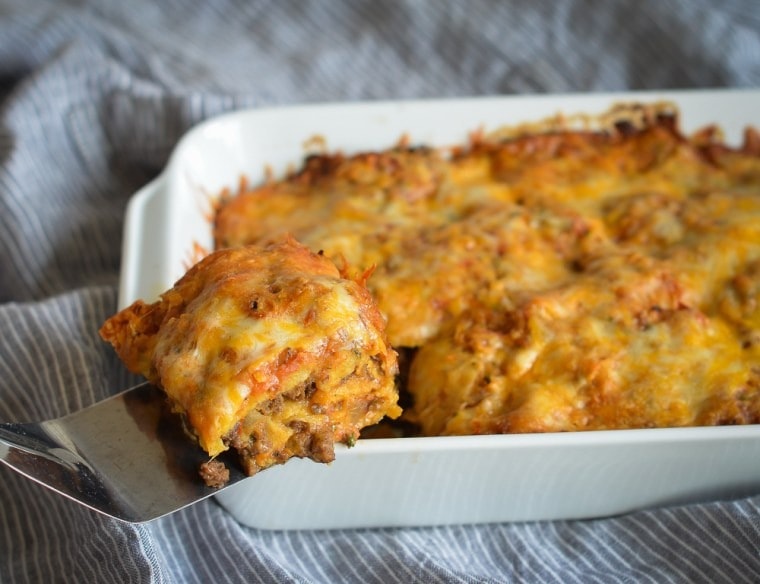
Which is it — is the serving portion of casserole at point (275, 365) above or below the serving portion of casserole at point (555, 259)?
above

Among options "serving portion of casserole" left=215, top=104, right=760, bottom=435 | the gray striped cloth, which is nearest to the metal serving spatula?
the gray striped cloth

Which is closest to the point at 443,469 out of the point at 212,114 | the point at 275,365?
the point at 275,365

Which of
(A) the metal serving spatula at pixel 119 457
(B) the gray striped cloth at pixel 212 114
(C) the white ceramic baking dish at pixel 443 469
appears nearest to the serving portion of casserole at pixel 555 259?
(C) the white ceramic baking dish at pixel 443 469

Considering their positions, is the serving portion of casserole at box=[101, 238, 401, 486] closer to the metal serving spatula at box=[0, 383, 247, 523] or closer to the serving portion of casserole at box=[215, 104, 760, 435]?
the metal serving spatula at box=[0, 383, 247, 523]

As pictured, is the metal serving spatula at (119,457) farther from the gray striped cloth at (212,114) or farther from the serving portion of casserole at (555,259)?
the serving portion of casserole at (555,259)

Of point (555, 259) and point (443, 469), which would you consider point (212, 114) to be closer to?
point (555, 259)

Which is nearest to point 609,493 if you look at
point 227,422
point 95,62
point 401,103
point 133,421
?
point 227,422
